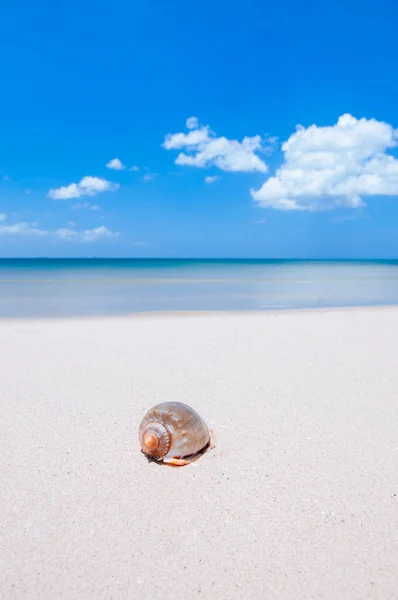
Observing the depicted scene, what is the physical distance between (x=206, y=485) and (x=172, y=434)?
475mm

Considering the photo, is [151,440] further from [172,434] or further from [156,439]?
[172,434]

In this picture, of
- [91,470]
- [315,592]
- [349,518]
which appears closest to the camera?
[315,592]

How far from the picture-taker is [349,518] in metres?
3.28

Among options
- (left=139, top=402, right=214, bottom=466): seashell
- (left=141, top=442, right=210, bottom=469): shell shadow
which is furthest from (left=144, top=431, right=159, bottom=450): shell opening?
(left=141, top=442, right=210, bottom=469): shell shadow

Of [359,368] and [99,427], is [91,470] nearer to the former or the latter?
[99,427]

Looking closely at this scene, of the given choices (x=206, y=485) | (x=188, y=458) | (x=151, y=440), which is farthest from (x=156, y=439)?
(x=206, y=485)

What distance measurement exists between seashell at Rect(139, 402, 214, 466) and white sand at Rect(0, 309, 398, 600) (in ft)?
0.42

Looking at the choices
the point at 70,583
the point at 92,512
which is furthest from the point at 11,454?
the point at 70,583

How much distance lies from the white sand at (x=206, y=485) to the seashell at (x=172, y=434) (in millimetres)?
127

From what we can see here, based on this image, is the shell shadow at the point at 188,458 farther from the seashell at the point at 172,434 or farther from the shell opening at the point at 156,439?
the shell opening at the point at 156,439

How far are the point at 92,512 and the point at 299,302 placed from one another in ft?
53.9

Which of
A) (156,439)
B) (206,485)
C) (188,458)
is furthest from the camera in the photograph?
(188,458)

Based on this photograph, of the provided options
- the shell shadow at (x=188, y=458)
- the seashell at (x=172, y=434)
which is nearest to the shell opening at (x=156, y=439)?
the seashell at (x=172, y=434)

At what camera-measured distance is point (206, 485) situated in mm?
3682
